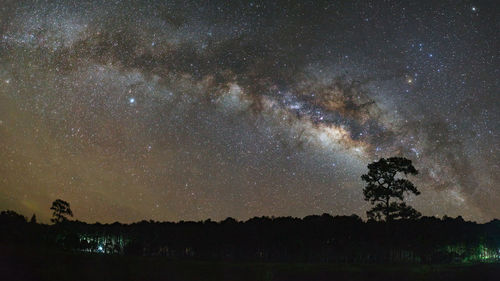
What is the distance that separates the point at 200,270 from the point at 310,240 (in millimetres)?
17654

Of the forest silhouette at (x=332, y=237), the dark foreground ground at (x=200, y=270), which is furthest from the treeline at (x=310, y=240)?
the dark foreground ground at (x=200, y=270)

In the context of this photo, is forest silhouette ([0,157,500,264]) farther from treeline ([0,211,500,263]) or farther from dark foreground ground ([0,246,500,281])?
dark foreground ground ([0,246,500,281])

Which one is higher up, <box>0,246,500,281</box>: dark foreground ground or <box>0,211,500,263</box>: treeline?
<box>0,211,500,263</box>: treeline

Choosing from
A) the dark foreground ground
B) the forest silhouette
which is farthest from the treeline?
the dark foreground ground

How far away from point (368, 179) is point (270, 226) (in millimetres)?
18309

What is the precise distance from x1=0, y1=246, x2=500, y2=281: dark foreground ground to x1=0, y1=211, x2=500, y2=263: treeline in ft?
18.9

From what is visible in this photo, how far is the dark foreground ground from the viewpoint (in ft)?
140

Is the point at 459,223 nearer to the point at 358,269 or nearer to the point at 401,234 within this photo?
the point at 401,234

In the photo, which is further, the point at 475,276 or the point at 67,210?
the point at 67,210

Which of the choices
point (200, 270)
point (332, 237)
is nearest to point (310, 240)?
point (332, 237)

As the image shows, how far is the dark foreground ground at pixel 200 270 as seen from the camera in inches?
1681

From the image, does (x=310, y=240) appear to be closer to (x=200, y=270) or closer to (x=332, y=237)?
(x=332, y=237)

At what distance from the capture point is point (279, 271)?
1842 inches

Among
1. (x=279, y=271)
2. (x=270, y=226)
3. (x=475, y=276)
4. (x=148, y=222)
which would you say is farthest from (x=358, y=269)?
(x=148, y=222)
